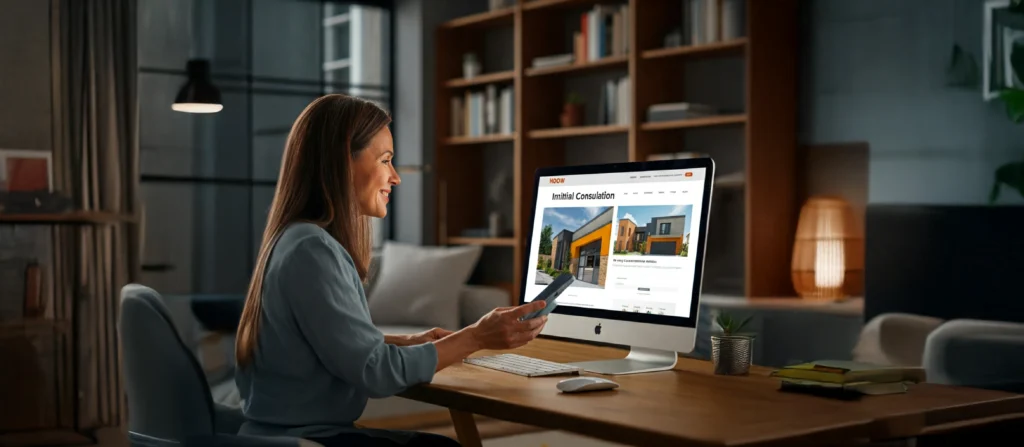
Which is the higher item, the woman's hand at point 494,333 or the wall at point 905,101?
the wall at point 905,101

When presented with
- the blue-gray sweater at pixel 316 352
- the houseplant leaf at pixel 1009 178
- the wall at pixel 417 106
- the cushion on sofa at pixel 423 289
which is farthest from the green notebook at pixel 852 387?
the wall at pixel 417 106

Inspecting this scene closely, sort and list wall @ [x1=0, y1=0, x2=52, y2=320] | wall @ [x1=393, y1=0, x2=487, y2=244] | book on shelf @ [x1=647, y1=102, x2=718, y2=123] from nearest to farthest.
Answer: wall @ [x1=0, y1=0, x2=52, y2=320]
book on shelf @ [x1=647, y1=102, x2=718, y2=123]
wall @ [x1=393, y1=0, x2=487, y2=244]

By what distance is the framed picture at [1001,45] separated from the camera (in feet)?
12.4

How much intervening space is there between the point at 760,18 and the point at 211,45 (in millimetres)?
2800

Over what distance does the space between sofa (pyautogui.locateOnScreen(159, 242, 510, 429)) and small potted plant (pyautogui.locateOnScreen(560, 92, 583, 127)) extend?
31.2 inches

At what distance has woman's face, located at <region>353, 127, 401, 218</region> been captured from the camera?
2.02 m

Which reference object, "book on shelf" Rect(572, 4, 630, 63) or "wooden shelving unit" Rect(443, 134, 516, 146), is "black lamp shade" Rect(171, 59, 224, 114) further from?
"book on shelf" Rect(572, 4, 630, 63)

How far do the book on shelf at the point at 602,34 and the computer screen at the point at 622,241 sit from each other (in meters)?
2.71

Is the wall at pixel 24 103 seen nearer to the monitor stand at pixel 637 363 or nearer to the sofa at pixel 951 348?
the monitor stand at pixel 637 363

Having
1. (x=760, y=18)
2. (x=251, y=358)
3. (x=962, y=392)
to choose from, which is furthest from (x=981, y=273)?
(x=251, y=358)

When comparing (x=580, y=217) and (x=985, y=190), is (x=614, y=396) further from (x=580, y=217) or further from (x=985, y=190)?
(x=985, y=190)

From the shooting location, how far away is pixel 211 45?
18.2 ft

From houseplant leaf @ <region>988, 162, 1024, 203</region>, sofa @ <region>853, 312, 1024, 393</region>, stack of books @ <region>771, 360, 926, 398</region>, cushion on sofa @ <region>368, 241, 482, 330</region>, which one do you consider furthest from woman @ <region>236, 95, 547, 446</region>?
cushion on sofa @ <region>368, 241, 482, 330</region>

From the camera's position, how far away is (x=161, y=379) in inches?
72.2
